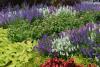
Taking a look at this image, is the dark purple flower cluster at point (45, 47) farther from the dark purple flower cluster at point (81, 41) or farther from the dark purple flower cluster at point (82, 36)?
the dark purple flower cluster at point (82, 36)

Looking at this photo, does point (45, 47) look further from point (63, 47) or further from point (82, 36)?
point (82, 36)

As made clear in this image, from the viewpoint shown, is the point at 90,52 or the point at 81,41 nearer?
the point at 90,52

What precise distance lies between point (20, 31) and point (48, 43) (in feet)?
4.37

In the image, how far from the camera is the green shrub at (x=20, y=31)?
6895 millimetres

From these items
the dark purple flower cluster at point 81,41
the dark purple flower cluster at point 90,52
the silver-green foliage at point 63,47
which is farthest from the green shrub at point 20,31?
the dark purple flower cluster at point 90,52

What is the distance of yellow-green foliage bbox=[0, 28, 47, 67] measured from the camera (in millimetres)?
5676

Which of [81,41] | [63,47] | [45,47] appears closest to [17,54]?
[45,47]

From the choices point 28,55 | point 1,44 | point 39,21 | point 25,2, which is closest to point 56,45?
point 28,55

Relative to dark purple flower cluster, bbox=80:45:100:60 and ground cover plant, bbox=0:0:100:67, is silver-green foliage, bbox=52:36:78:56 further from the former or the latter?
dark purple flower cluster, bbox=80:45:100:60

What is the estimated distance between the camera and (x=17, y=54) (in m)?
5.82

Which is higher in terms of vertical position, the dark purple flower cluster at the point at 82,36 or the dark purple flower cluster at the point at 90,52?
the dark purple flower cluster at the point at 82,36

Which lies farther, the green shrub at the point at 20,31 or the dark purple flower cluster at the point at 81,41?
the green shrub at the point at 20,31

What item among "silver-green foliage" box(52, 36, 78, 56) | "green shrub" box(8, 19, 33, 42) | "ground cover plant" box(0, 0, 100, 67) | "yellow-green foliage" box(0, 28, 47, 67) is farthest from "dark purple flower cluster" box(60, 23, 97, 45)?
"green shrub" box(8, 19, 33, 42)

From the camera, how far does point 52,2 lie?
35.3 ft
